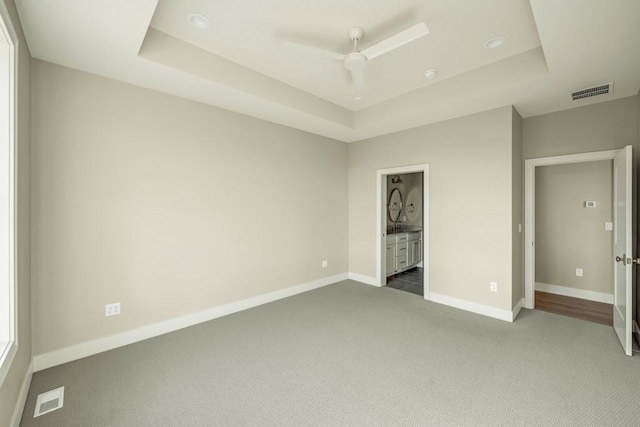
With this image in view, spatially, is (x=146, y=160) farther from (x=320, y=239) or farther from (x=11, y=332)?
(x=320, y=239)

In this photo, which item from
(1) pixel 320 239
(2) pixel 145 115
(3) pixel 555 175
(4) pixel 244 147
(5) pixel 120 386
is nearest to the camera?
(5) pixel 120 386

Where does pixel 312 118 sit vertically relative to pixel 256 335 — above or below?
above

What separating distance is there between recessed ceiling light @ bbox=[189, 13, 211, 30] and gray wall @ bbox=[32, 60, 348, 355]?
1001 mm

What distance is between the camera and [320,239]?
4.75 metres

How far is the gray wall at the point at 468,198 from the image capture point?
3.39 metres

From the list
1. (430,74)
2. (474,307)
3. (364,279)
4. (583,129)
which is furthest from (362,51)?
(364,279)

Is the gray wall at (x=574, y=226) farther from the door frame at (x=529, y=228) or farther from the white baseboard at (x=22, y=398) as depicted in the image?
the white baseboard at (x=22, y=398)

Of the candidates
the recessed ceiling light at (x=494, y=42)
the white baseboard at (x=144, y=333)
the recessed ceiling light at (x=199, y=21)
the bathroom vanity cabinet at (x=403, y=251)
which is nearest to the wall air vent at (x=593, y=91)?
the recessed ceiling light at (x=494, y=42)

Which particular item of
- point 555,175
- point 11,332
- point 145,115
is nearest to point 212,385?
point 11,332

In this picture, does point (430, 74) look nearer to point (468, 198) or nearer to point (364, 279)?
point (468, 198)

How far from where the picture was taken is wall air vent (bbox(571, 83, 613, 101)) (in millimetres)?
2822

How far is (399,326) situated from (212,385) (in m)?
2.04

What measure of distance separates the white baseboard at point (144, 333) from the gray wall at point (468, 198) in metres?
2.31

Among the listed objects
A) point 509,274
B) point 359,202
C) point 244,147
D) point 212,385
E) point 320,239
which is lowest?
point 212,385
